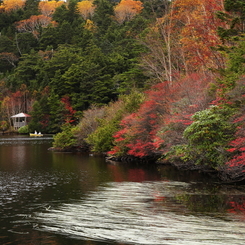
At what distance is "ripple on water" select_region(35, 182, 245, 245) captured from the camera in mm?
9500

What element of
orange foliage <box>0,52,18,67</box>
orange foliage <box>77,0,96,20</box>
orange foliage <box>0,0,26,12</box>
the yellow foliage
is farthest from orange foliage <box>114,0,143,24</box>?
orange foliage <box>0,0,26,12</box>

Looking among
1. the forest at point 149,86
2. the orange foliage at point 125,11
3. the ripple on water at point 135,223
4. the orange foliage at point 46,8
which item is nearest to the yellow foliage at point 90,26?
the forest at point 149,86

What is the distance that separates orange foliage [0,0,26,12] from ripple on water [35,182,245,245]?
113466 millimetres

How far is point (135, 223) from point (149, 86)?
32.3 meters

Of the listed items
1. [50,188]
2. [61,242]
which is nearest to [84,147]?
[50,188]

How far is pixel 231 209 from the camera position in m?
12.6

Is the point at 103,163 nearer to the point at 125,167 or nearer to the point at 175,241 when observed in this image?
the point at 125,167

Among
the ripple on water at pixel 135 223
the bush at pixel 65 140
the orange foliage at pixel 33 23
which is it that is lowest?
the ripple on water at pixel 135 223

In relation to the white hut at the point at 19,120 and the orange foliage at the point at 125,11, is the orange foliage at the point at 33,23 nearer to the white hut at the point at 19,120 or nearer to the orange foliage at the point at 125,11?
the orange foliage at the point at 125,11

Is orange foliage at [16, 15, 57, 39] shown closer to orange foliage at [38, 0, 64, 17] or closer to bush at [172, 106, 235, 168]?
orange foliage at [38, 0, 64, 17]

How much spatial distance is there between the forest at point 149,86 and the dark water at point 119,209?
1.94 m

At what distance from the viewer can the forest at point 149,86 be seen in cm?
1742

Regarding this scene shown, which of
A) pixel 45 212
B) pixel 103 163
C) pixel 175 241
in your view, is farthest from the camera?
pixel 103 163

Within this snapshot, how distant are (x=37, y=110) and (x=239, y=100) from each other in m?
58.3
